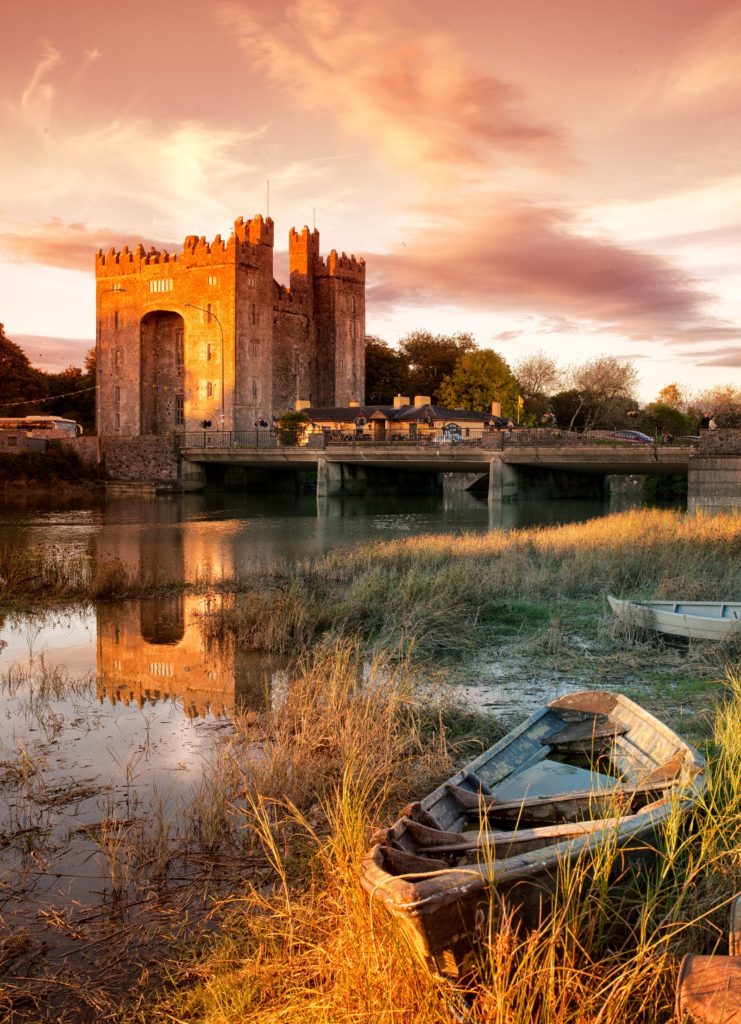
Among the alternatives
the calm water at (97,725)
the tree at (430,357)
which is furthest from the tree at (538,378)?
the calm water at (97,725)

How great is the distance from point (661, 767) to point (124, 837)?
3.60 metres

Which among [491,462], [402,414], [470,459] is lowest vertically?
[491,462]

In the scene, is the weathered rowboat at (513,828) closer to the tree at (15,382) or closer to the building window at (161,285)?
the building window at (161,285)

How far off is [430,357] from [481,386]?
13.3 meters

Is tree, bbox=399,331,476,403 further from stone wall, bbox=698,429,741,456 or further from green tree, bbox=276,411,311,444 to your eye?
stone wall, bbox=698,429,741,456

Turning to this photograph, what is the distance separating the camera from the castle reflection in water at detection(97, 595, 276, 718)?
10.1 m

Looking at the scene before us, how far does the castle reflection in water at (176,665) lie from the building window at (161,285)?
60.8 metres

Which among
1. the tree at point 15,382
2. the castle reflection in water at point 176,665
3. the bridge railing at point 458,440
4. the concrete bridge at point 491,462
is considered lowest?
the castle reflection in water at point 176,665

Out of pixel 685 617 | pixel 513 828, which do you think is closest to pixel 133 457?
pixel 685 617

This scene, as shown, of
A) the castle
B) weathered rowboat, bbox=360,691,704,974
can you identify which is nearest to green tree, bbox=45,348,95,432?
the castle

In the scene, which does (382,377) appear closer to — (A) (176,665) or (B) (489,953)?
(A) (176,665)

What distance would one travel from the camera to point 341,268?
8069 cm

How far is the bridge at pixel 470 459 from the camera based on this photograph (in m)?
43.8

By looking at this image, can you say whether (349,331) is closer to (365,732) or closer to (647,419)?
(647,419)
